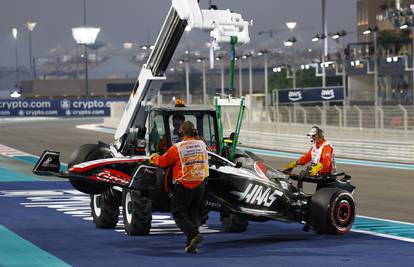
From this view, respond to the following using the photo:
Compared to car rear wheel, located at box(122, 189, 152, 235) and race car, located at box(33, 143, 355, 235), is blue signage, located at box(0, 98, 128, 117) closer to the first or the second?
car rear wheel, located at box(122, 189, 152, 235)

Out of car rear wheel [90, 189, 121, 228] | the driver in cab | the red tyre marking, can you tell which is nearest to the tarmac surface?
the driver in cab

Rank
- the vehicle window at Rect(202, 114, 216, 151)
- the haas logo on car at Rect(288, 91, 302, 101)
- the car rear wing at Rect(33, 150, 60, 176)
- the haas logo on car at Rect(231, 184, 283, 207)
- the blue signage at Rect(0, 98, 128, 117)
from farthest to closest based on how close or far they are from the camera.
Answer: the blue signage at Rect(0, 98, 128, 117), the haas logo on car at Rect(288, 91, 302, 101), the car rear wing at Rect(33, 150, 60, 176), the vehicle window at Rect(202, 114, 216, 151), the haas logo on car at Rect(231, 184, 283, 207)

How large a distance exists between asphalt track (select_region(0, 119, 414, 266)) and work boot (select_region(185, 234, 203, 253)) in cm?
9

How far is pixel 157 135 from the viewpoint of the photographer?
658 inches

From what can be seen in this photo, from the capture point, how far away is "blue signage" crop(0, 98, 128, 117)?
9638 cm

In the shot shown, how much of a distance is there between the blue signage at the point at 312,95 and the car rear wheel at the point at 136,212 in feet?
148

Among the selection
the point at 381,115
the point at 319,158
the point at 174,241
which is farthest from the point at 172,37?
the point at 381,115

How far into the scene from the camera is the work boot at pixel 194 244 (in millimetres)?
13898

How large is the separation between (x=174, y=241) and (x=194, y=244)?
5.79ft

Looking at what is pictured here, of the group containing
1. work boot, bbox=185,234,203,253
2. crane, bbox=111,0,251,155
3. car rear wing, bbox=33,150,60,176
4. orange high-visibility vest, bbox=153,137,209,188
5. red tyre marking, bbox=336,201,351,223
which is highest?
crane, bbox=111,0,251,155

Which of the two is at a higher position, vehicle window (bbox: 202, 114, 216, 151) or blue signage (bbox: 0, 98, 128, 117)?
vehicle window (bbox: 202, 114, 216, 151)

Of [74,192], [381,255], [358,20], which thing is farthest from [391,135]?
[358,20]

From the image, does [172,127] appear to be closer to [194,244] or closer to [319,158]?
[319,158]

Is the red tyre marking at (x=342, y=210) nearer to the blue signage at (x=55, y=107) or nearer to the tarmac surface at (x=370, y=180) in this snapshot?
the tarmac surface at (x=370, y=180)
